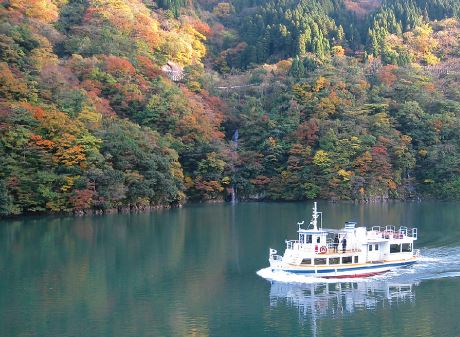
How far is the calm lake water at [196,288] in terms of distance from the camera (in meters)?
23.8

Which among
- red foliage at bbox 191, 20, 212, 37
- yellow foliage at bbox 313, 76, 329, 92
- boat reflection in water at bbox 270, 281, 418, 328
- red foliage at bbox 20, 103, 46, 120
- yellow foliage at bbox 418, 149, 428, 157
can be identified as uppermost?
red foliage at bbox 191, 20, 212, 37

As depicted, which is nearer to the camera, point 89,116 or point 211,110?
point 89,116

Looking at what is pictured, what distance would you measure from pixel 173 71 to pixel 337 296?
5506 cm

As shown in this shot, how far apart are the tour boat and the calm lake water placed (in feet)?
2.58

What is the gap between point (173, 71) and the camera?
7950 centimetres

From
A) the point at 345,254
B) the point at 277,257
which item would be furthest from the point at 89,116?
the point at 345,254

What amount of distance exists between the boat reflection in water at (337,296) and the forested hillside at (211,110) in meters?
28.7

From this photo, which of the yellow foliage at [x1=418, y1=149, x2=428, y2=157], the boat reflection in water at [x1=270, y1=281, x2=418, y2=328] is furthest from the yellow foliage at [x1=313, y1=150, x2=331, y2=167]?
the boat reflection in water at [x1=270, y1=281, x2=418, y2=328]

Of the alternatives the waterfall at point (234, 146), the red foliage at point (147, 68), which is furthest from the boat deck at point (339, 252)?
the red foliage at point (147, 68)

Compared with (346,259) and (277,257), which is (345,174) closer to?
(346,259)

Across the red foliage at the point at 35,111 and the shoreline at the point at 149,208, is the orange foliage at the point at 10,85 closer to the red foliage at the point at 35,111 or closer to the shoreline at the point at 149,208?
the red foliage at the point at 35,111

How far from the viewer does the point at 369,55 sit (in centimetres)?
8581

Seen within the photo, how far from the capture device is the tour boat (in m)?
31.2

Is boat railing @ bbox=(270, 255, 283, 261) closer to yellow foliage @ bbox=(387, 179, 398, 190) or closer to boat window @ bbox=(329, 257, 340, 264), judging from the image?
boat window @ bbox=(329, 257, 340, 264)
